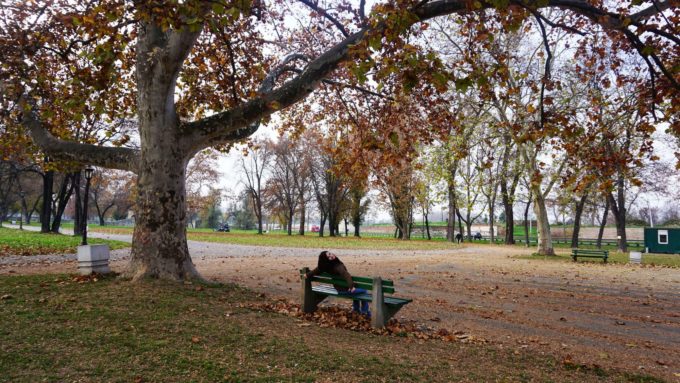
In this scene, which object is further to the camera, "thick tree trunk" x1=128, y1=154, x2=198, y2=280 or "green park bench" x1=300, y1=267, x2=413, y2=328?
"thick tree trunk" x1=128, y1=154, x2=198, y2=280

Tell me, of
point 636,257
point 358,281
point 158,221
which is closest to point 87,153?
point 158,221

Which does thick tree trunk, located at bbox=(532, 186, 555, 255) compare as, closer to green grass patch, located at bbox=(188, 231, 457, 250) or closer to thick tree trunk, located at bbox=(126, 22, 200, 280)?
green grass patch, located at bbox=(188, 231, 457, 250)

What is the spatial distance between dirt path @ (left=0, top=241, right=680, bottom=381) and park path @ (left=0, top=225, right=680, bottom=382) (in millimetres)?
16

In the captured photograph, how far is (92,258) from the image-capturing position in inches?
324

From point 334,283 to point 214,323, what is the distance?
1.76 meters

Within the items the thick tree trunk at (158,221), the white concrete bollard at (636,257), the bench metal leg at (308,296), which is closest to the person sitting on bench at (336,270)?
the bench metal leg at (308,296)

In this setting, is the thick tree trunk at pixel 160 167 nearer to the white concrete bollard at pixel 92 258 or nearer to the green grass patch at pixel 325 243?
the white concrete bollard at pixel 92 258

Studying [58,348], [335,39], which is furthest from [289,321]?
[335,39]

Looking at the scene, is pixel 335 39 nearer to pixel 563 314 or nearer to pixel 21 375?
pixel 563 314

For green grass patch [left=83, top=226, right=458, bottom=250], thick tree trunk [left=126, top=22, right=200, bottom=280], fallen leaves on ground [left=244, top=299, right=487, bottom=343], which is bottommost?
green grass patch [left=83, top=226, right=458, bottom=250]

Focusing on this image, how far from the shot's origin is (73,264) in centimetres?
1238

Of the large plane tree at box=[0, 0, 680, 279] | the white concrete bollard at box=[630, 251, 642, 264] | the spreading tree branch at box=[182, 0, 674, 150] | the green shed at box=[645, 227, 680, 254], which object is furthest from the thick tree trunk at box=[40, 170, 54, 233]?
the green shed at box=[645, 227, 680, 254]

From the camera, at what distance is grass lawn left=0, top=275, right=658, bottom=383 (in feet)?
12.4

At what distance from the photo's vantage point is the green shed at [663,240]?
2855cm
